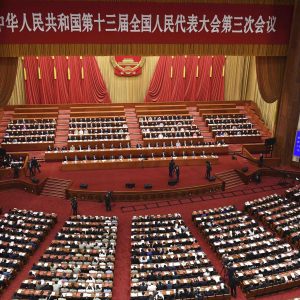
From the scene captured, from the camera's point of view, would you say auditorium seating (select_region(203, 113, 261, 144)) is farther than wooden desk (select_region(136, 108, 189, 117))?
No

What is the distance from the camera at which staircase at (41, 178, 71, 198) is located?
15.6m

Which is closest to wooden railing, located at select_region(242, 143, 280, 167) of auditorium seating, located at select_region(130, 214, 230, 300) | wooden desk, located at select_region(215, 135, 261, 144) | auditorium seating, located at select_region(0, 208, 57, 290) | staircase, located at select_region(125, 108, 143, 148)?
wooden desk, located at select_region(215, 135, 261, 144)

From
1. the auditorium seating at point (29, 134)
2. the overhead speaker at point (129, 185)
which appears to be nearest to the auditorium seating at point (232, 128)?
the overhead speaker at point (129, 185)

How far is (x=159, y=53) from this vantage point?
15.7 m

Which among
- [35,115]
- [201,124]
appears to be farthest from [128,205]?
[35,115]

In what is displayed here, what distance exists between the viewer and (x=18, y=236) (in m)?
12.3

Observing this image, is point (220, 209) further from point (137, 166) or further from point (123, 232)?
point (137, 166)

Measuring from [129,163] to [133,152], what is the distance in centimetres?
71

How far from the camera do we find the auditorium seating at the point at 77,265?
9812mm

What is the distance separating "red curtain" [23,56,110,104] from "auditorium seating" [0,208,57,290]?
9.77m

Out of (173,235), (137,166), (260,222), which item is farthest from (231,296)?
(137,166)

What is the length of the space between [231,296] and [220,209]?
408cm

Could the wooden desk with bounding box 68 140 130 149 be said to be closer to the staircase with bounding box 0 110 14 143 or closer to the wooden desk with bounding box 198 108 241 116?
the staircase with bounding box 0 110 14 143

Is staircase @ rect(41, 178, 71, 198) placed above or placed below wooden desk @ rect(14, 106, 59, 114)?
below
